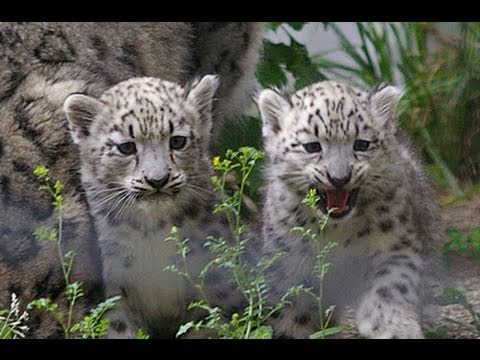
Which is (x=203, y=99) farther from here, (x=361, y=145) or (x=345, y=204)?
(x=345, y=204)

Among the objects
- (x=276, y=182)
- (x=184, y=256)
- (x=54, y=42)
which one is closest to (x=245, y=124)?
(x=54, y=42)

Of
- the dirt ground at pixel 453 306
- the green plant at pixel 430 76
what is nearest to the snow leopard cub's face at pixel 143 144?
the dirt ground at pixel 453 306

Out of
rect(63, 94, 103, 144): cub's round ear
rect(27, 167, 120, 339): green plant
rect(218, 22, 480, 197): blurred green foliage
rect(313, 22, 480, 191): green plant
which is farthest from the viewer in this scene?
rect(313, 22, 480, 191): green plant

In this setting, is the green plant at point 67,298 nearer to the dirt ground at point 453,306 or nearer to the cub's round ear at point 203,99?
the cub's round ear at point 203,99

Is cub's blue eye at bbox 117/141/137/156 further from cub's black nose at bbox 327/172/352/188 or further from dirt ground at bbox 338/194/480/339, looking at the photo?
dirt ground at bbox 338/194/480/339

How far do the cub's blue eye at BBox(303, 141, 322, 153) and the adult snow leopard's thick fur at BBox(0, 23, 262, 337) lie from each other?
0.93 meters

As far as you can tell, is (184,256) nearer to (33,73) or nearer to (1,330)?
(1,330)

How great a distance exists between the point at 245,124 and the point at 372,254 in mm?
1726

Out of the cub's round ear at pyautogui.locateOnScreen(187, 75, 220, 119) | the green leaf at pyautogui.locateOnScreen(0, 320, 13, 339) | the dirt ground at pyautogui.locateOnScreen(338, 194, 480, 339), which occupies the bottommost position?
the dirt ground at pyautogui.locateOnScreen(338, 194, 480, 339)

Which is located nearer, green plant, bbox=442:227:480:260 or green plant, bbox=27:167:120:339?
green plant, bbox=27:167:120:339

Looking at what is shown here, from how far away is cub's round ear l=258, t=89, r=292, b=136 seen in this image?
5.38 meters

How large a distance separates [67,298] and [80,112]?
695mm

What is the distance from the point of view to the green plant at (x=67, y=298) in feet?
16.0

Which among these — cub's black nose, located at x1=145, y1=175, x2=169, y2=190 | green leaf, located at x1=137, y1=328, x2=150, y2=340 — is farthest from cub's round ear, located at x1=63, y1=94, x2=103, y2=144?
green leaf, located at x1=137, y1=328, x2=150, y2=340
